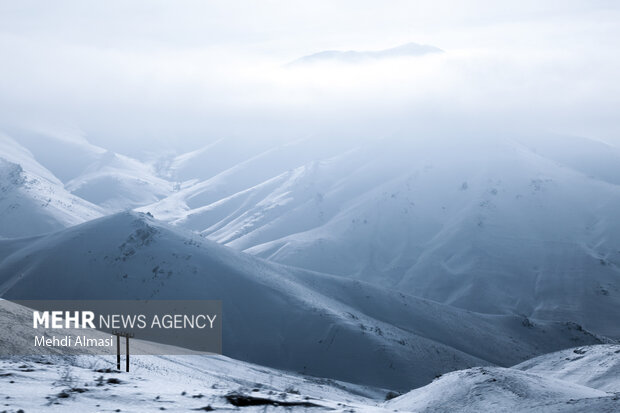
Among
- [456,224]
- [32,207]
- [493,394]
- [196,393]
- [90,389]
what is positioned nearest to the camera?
[90,389]

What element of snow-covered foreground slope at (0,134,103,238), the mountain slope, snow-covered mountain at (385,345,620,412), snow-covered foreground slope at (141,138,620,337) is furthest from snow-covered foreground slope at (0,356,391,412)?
snow-covered foreground slope at (0,134,103,238)

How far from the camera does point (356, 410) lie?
15281mm

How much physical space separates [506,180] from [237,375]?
113 metres

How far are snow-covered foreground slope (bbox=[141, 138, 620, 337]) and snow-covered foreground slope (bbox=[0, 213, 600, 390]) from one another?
28.3 metres

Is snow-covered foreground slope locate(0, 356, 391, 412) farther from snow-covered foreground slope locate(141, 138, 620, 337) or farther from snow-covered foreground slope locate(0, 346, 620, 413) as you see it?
snow-covered foreground slope locate(141, 138, 620, 337)

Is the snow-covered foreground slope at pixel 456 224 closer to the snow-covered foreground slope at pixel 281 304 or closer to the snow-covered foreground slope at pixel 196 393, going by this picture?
the snow-covered foreground slope at pixel 281 304

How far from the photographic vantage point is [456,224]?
12162 centimetres

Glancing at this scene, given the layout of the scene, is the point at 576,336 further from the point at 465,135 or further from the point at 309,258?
the point at 465,135

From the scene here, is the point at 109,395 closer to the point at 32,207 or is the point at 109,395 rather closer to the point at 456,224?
the point at 456,224

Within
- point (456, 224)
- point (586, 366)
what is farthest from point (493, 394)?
point (456, 224)

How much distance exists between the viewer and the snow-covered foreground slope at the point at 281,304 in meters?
51.8

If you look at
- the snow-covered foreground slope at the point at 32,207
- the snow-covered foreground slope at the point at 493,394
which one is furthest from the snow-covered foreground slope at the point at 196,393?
the snow-covered foreground slope at the point at 32,207

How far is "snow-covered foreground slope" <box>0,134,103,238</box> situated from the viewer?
120m

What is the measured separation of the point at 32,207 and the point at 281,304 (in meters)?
90.6
